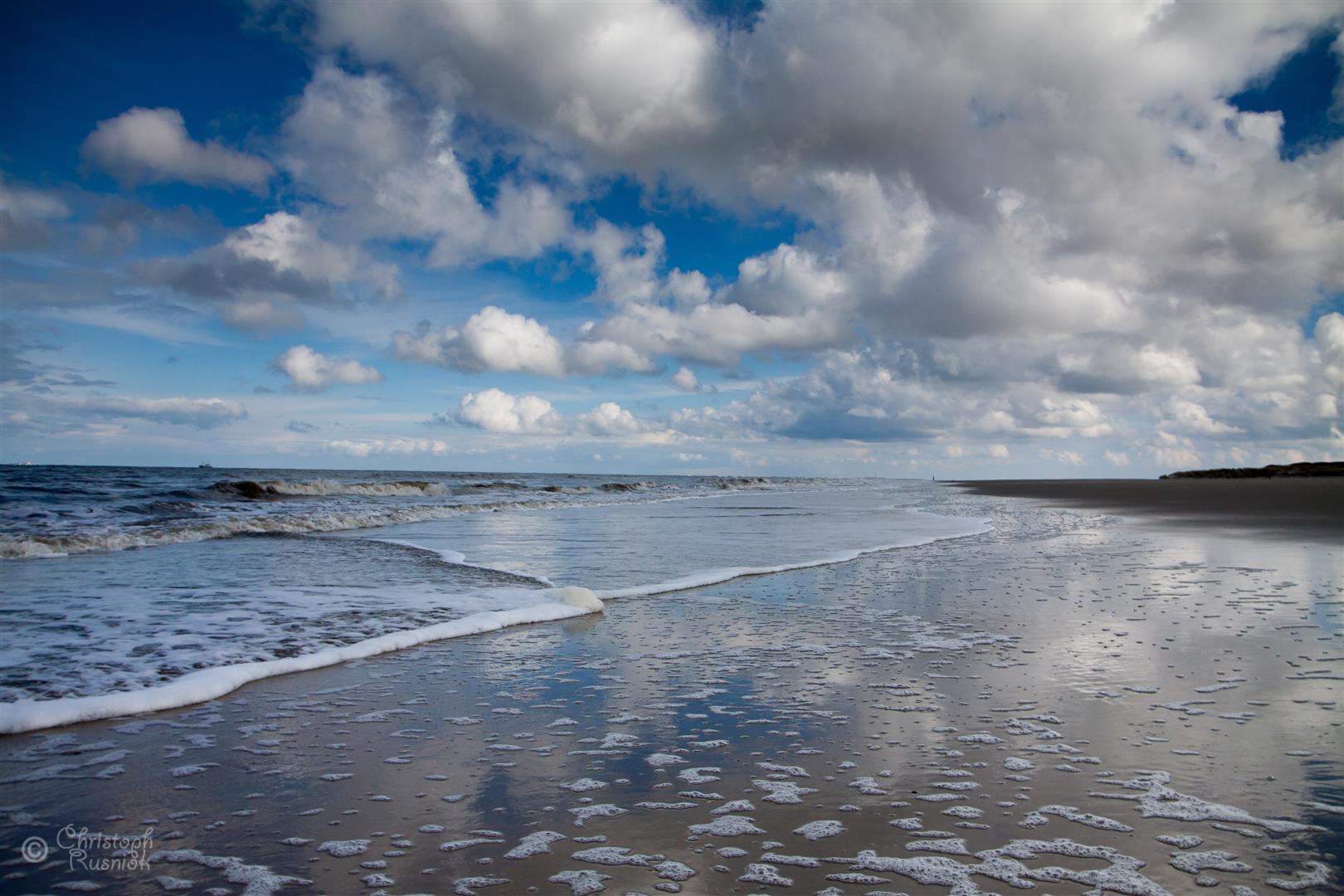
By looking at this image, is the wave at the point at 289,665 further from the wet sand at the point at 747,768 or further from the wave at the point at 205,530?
the wave at the point at 205,530

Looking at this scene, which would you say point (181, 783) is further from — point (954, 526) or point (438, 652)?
point (954, 526)

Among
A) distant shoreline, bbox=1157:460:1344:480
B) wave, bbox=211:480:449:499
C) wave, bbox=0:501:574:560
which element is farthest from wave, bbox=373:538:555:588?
distant shoreline, bbox=1157:460:1344:480

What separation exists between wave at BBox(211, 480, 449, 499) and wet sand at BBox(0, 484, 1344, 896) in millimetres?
37178

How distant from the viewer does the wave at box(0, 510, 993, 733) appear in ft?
18.9

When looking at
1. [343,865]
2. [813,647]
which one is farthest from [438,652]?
[343,865]

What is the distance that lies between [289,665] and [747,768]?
4.87 metres

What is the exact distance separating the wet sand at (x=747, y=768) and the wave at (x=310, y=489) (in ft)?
122

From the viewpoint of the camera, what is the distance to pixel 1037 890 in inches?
127

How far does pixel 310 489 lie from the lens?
46.5 m

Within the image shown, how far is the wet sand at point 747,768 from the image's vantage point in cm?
347

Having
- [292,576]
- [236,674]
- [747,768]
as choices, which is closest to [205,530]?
[292,576]
